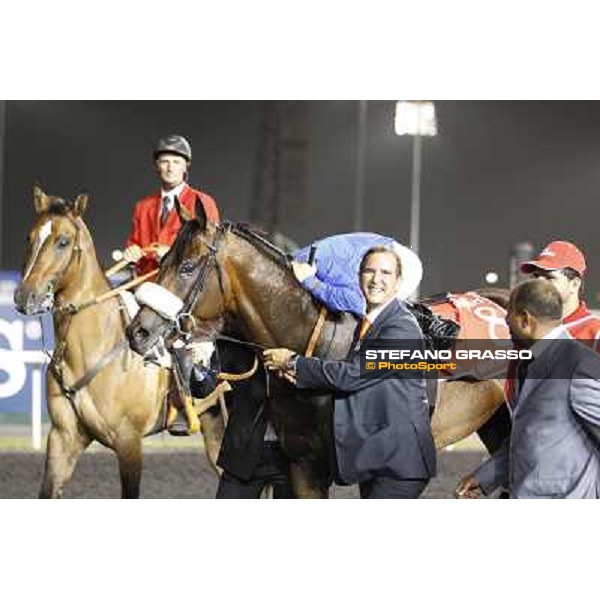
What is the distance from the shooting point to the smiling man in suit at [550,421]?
12.6 ft

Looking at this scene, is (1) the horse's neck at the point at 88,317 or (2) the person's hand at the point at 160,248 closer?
(2) the person's hand at the point at 160,248

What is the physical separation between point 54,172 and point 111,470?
192 centimetres

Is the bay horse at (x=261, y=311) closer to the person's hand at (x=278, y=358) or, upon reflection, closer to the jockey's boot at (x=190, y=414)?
the person's hand at (x=278, y=358)

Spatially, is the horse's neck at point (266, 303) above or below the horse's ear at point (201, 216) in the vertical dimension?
below

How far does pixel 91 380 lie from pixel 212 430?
1.77ft

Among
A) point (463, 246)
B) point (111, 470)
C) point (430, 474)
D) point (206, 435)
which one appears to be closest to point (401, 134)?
point (463, 246)

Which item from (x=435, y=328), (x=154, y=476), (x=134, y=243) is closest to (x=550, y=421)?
(x=435, y=328)

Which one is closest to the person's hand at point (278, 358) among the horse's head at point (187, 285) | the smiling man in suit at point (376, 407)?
the smiling man in suit at point (376, 407)

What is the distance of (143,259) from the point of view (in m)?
4.80

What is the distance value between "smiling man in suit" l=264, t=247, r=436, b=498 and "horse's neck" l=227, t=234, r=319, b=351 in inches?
5.5

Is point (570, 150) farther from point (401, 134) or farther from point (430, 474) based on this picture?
point (430, 474)

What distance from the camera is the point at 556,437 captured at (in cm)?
385

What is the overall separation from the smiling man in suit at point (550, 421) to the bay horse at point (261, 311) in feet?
1.75

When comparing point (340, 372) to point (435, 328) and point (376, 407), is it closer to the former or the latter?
point (376, 407)
